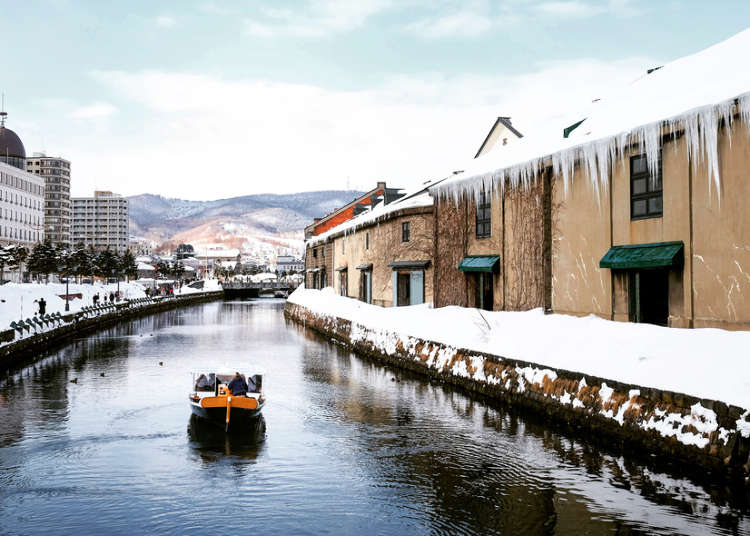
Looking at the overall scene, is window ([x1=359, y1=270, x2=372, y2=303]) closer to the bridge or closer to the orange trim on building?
the orange trim on building

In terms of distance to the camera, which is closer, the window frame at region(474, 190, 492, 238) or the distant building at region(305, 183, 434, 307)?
the window frame at region(474, 190, 492, 238)

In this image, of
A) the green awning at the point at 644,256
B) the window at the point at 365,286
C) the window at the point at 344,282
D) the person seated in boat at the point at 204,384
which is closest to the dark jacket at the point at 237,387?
the person seated in boat at the point at 204,384

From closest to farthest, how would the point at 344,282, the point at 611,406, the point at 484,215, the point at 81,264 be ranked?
the point at 611,406, the point at 484,215, the point at 344,282, the point at 81,264

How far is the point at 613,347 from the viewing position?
18.8 meters

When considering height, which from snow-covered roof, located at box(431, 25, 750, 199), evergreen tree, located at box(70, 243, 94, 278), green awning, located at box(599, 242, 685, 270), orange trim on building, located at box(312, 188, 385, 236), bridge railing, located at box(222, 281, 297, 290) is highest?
orange trim on building, located at box(312, 188, 385, 236)

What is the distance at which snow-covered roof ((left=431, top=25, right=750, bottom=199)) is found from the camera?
19625 mm

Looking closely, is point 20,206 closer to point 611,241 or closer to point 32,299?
point 32,299

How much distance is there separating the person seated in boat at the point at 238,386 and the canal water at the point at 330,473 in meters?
1.31

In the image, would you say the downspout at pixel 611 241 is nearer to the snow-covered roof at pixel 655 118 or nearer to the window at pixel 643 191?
the snow-covered roof at pixel 655 118

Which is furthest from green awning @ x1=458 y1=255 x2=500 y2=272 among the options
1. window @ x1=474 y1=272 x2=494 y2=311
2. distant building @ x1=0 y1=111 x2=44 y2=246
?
distant building @ x1=0 y1=111 x2=44 y2=246

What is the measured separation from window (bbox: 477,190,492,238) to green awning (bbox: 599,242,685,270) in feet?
→ 30.7

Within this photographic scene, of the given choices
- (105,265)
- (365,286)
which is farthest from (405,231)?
(105,265)

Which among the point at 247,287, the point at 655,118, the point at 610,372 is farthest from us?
the point at 247,287

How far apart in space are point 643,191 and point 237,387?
15456 millimetres
